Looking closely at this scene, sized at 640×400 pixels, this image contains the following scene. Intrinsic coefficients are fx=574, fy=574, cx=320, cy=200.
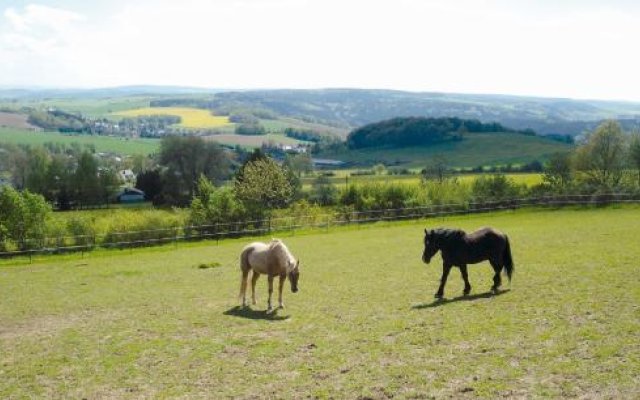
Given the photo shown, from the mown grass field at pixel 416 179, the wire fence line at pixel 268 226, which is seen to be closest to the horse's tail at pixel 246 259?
the wire fence line at pixel 268 226

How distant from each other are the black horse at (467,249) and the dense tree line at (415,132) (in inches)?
6373

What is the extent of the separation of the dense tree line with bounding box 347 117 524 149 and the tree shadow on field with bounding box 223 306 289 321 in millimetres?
163412

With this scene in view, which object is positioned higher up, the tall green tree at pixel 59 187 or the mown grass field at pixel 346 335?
the mown grass field at pixel 346 335

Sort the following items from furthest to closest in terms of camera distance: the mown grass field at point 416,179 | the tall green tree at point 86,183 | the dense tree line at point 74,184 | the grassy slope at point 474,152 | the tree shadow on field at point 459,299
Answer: the grassy slope at point 474,152 → the tall green tree at point 86,183 → the dense tree line at point 74,184 → the mown grass field at point 416,179 → the tree shadow on field at point 459,299

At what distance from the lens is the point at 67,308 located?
64.3 ft

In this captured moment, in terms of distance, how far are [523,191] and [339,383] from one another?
57865 mm

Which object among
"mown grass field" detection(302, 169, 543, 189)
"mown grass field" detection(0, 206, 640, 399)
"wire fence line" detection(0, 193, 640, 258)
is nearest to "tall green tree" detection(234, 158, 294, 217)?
"wire fence line" detection(0, 193, 640, 258)

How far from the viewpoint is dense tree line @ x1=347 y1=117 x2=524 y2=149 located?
178 m

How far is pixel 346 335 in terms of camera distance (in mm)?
13539

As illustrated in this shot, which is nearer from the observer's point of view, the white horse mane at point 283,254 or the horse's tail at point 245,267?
the white horse mane at point 283,254

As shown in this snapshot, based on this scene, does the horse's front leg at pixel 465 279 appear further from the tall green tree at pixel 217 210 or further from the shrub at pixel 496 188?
the shrub at pixel 496 188

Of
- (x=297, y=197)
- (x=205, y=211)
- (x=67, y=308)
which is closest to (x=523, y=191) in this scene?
(x=297, y=197)

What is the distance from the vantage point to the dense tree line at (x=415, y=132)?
585ft

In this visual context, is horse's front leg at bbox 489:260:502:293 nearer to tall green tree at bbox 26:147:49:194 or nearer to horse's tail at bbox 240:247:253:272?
horse's tail at bbox 240:247:253:272
